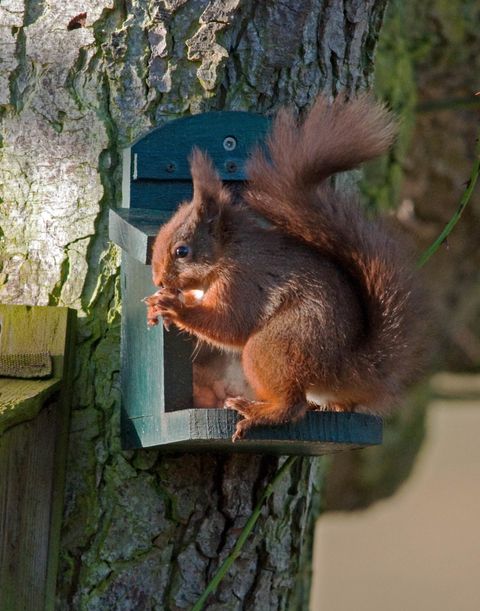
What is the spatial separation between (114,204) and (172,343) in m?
0.42

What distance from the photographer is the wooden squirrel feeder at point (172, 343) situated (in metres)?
1.95

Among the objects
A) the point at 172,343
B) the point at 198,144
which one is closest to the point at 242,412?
the point at 172,343

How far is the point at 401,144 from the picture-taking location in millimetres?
3621

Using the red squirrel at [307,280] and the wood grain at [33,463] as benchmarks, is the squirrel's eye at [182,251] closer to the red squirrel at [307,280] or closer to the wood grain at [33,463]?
the red squirrel at [307,280]

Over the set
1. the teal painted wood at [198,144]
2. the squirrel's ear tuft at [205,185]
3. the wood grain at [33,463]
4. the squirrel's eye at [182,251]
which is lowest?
the wood grain at [33,463]

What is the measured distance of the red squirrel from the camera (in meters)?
2.00

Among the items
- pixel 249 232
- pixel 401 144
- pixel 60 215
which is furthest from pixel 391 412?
pixel 401 144

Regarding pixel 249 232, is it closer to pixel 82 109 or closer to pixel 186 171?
pixel 186 171

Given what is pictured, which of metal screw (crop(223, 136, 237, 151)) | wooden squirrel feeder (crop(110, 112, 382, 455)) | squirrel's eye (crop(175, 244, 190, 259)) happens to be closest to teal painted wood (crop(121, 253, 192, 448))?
wooden squirrel feeder (crop(110, 112, 382, 455))

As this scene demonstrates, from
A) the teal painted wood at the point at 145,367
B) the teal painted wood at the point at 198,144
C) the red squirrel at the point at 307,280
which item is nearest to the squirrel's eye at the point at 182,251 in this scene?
the red squirrel at the point at 307,280

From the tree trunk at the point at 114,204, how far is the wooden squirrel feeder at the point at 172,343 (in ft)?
0.31

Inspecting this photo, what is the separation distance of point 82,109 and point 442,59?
2.11 meters

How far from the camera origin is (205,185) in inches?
82.4

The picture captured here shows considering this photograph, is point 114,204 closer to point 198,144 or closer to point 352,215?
point 198,144
